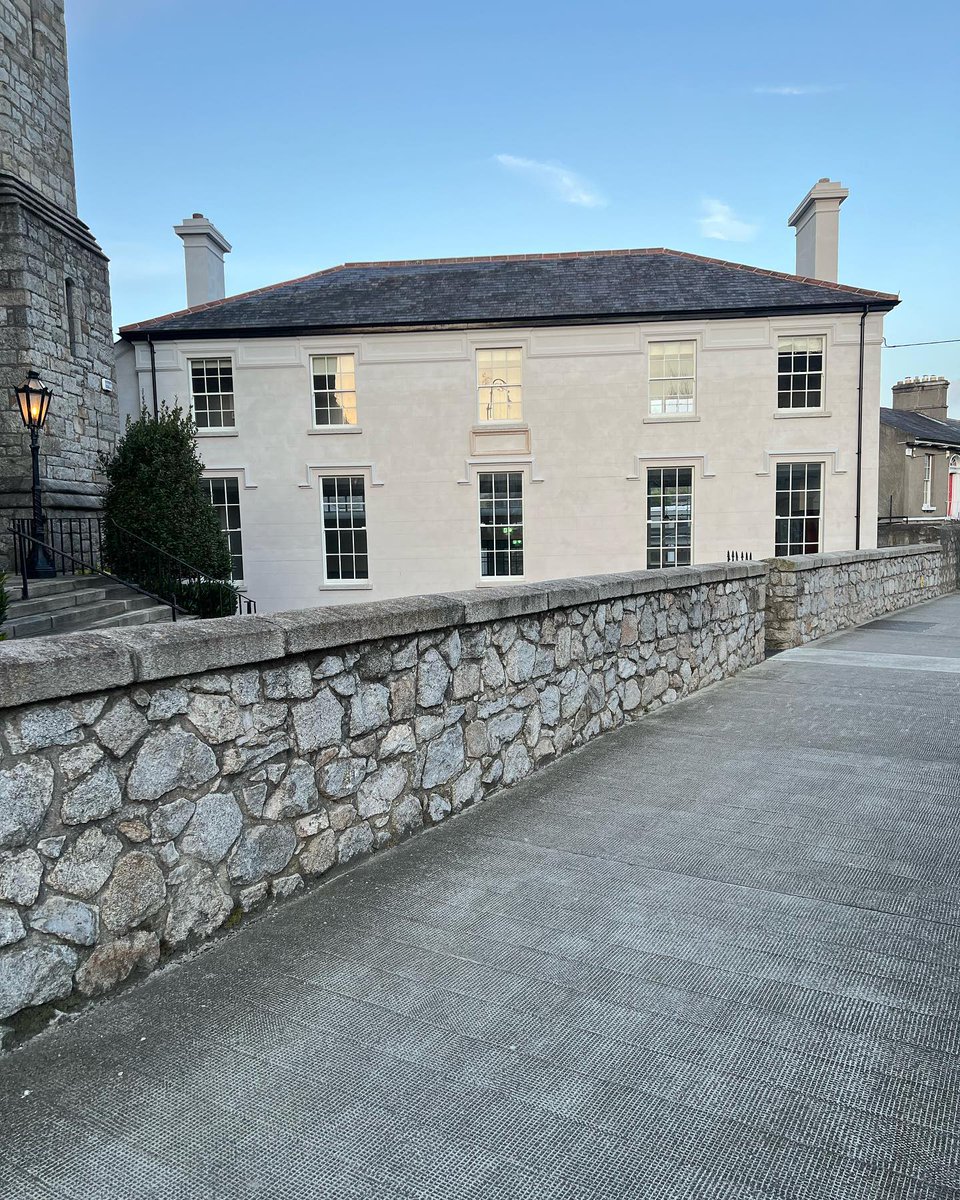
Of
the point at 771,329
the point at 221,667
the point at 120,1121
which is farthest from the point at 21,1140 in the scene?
the point at 771,329

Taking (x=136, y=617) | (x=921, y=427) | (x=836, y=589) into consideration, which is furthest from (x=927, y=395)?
(x=136, y=617)

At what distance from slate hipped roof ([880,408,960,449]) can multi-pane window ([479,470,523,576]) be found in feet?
60.5

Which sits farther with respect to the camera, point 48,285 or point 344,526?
point 344,526

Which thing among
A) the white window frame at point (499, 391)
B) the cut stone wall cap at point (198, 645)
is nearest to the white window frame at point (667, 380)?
the white window frame at point (499, 391)

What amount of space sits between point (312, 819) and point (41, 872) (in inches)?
45.9

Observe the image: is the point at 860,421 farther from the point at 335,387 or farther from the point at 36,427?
the point at 36,427

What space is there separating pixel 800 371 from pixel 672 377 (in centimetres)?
278

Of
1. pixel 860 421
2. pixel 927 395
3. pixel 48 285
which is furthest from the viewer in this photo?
pixel 927 395

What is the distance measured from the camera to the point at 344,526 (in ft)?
61.7

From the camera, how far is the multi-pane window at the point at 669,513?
18.1m

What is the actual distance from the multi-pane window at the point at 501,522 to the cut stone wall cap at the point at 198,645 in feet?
50.9

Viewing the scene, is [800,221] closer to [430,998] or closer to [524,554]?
[524,554]

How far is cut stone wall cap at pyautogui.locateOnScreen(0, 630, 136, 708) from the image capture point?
7.56ft

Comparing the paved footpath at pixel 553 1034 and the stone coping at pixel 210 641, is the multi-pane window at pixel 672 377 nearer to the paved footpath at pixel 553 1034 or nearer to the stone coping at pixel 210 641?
the stone coping at pixel 210 641
